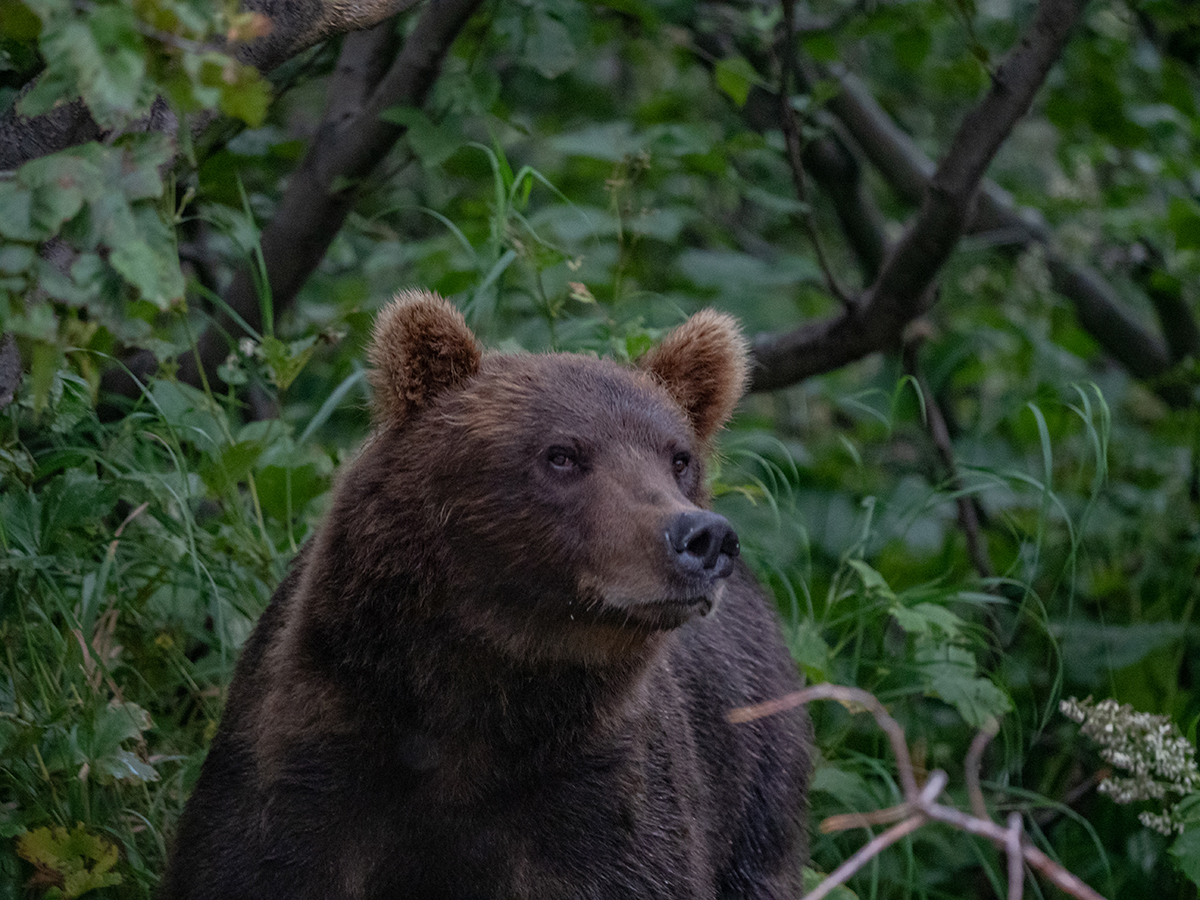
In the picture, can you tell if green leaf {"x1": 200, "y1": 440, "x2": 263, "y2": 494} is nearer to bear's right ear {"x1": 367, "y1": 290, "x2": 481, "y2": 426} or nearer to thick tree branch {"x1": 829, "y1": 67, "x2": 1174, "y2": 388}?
bear's right ear {"x1": 367, "y1": 290, "x2": 481, "y2": 426}

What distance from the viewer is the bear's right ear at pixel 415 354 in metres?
3.02

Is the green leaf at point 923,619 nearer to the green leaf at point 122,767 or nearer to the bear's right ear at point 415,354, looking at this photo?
the bear's right ear at point 415,354

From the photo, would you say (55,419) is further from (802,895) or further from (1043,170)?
(1043,170)

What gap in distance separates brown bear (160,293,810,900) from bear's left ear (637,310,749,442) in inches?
12.1

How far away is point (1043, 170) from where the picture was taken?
9820mm

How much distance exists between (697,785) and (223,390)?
2.48m

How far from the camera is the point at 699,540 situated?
104 inches

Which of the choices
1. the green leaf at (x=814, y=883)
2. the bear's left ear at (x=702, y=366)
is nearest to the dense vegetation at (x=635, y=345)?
the green leaf at (x=814, y=883)

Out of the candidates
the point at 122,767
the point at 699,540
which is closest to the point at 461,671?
the point at 699,540

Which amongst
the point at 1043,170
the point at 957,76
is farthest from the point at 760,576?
the point at 1043,170

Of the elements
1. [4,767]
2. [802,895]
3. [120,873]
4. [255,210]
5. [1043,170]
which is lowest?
[1043,170]

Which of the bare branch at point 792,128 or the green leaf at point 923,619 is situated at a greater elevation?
the bare branch at point 792,128

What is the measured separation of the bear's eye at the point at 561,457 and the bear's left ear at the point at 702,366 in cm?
49

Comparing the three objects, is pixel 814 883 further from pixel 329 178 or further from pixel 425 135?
pixel 329 178
